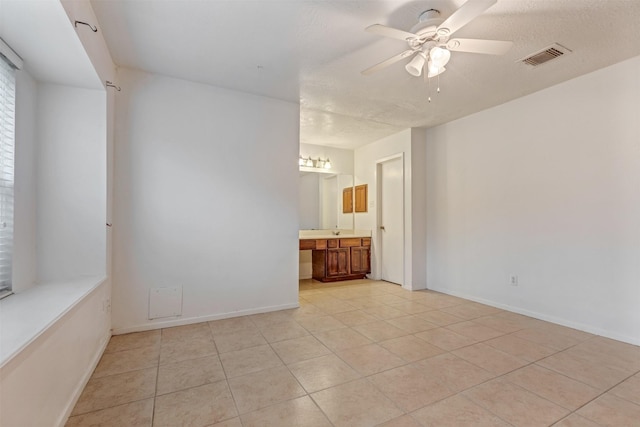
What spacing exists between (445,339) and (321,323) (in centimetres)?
125

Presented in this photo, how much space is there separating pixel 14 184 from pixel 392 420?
2.92m

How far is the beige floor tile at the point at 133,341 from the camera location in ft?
8.40

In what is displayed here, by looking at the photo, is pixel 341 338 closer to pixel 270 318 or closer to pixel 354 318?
pixel 354 318

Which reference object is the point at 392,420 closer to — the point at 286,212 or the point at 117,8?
the point at 286,212

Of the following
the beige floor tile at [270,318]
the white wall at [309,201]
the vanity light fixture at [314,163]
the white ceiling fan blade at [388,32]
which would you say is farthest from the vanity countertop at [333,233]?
the white ceiling fan blade at [388,32]

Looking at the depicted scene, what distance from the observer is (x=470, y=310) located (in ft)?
12.0

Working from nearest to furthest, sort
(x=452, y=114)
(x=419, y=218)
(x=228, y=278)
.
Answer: (x=228, y=278), (x=452, y=114), (x=419, y=218)

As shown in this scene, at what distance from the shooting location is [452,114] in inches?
161

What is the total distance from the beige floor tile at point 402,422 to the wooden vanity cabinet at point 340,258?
141 inches

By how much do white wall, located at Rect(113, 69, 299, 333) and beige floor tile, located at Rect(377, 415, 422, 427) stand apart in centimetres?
219

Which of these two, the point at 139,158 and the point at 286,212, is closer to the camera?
the point at 139,158

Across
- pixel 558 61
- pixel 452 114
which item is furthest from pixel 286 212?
pixel 558 61

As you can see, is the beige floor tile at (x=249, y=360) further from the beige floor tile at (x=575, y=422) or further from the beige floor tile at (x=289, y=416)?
the beige floor tile at (x=575, y=422)

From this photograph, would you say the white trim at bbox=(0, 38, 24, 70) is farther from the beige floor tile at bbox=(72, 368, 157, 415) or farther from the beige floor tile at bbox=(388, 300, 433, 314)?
the beige floor tile at bbox=(388, 300, 433, 314)
